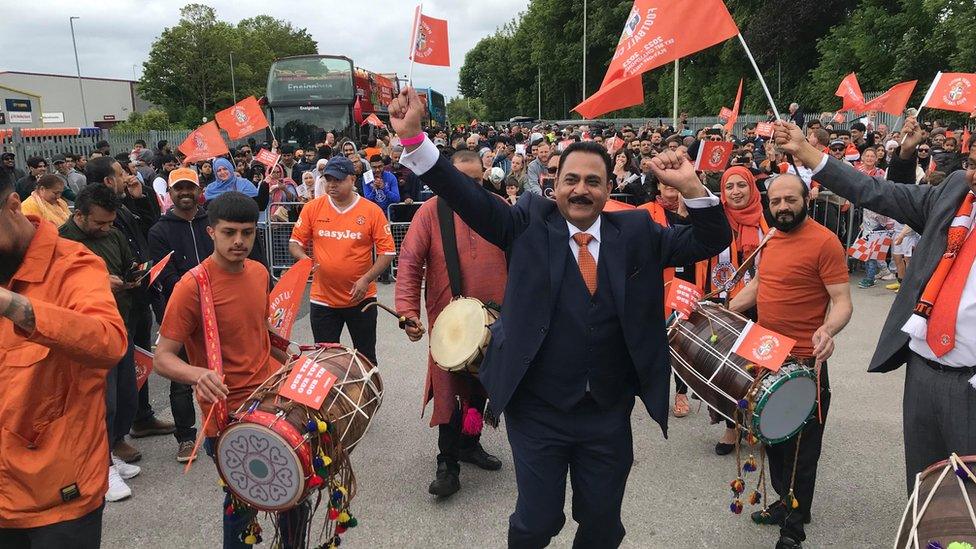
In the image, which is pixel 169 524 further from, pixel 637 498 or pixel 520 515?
pixel 637 498

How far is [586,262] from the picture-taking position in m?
2.79

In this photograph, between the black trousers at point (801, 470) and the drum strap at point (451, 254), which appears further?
the drum strap at point (451, 254)

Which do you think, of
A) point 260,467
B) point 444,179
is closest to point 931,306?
point 444,179

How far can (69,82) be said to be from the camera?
71812 mm

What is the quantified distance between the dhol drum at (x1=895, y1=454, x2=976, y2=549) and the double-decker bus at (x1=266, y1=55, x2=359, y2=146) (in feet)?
57.6

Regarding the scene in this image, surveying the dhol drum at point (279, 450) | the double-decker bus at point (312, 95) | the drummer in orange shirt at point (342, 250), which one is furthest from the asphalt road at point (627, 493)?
the double-decker bus at point (312, 95)

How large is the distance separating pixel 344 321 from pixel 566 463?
2936 mm

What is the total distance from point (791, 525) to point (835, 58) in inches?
1199

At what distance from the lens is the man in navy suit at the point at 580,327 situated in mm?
2713

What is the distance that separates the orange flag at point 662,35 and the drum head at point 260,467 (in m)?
3.60

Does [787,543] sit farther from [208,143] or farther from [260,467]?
[208,143]

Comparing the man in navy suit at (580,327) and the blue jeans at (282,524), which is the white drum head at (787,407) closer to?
the man in navy suit at (580,327)

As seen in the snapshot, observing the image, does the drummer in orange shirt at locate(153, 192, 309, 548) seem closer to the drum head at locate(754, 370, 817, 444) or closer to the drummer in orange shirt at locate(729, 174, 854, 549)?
the drum head at locate(754, 370, 817, 444)

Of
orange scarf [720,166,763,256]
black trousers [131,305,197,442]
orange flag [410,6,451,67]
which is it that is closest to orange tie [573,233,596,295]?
orange scarf [720,166,763,256]
